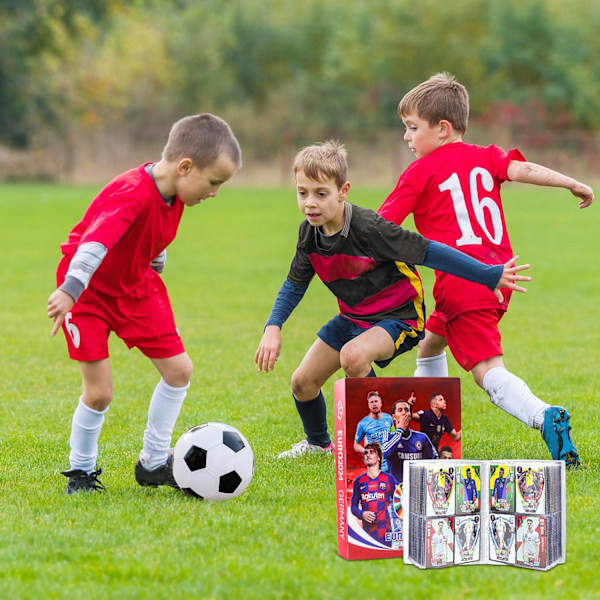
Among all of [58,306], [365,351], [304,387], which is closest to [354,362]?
[365,351]

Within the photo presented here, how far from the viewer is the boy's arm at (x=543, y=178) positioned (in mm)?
4613

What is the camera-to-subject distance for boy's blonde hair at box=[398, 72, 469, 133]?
15.7 ft

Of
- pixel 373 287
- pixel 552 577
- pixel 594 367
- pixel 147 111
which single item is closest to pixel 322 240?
pixel 373 287

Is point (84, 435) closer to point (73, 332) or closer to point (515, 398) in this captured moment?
point (73, 332)

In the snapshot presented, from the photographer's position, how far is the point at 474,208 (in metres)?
4.68

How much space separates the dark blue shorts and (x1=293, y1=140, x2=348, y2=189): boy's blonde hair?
0.69m

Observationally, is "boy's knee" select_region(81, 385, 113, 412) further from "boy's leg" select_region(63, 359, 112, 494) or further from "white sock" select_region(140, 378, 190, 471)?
"white sock" select_region(140, 378, 190, 471)

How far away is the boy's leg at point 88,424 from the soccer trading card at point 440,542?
1.63 metres

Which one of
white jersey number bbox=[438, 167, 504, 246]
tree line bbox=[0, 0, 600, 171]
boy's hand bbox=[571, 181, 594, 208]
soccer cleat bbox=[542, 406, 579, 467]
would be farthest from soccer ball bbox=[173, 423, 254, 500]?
tree line bbox=[0, 0, 600, 171]

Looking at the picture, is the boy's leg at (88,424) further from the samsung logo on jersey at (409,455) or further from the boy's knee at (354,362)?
the samsung logo on jersey at (409,455)

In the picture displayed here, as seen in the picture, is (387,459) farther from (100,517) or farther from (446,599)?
(100,517)

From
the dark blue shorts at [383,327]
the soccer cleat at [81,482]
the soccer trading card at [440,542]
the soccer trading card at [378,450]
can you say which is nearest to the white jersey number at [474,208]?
the dark blue shorts at [383,327]

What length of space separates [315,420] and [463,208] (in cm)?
130

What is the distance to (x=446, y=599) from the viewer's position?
2980 millimetres
